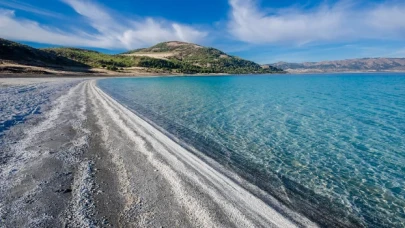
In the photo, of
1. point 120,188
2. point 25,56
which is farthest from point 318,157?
point 25,56

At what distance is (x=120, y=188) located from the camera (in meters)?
7.39

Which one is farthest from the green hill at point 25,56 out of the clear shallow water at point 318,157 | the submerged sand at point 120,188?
the submerged sand at point 120,188

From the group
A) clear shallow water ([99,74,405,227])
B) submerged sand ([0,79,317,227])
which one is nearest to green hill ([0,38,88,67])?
clear shallow water ([99,74,405,227])

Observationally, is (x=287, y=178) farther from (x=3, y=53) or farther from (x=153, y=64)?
(x=153, y=64)

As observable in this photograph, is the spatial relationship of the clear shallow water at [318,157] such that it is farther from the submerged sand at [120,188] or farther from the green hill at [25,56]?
the green hill at [25,56]

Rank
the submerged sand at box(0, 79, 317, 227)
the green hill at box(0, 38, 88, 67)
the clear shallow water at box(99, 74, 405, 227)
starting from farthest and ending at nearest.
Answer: the green hill at box(0, 38, 88, 67) → the clear shallow water at box(99, 74, 405, 227) → the submerged sand at box(0, 79, 317, 227)

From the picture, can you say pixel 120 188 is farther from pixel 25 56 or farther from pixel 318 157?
pixel 25 56

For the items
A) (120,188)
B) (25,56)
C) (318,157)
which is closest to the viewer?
(120,188)

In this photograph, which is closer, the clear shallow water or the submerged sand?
the submerged sand

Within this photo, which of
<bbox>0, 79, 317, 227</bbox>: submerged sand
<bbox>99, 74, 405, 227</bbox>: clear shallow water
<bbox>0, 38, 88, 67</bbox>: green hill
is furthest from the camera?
<bbox>0, 38, 88, 67</bbox>: green hill

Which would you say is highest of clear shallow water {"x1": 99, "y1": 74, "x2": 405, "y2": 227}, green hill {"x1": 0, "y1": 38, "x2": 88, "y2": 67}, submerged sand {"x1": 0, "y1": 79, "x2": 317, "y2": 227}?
green hill {"x1": 0, "y1": 38, "x2": 88, "y2": 67}

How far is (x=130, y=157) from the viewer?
399 inches

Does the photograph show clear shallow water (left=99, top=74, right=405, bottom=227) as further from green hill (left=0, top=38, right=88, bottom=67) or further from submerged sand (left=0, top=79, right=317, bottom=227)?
green hill (left=0, top=38, right=88, bottom=67)

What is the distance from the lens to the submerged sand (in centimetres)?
592
